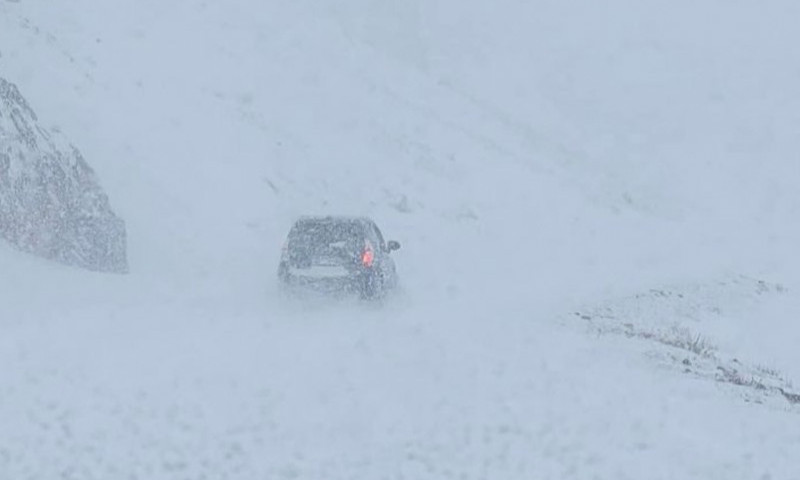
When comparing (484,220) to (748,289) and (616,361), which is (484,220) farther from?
(616,361)

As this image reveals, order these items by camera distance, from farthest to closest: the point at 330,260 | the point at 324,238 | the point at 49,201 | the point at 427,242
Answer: the point at 427,242 → the point at 49,201 → the point at 324,238 → the point at 330,260

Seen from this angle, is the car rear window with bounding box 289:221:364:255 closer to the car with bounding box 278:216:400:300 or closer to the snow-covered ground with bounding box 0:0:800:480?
the car with bounding box 278:216:400:300

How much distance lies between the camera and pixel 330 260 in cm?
1711

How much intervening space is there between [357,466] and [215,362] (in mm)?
4063

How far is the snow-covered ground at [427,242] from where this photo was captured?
10141mm

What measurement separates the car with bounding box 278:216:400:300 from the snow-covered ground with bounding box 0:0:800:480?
38 centimetres

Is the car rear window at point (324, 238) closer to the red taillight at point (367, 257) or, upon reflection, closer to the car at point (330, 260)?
the car at point (330, 260)

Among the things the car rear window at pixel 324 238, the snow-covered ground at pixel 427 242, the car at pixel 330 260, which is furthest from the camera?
the car rear window at pixel 324 238

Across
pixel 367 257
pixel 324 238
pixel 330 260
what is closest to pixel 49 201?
pixel 324 238

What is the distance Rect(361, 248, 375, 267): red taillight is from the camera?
17.3 meters

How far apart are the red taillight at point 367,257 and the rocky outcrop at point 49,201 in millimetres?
4396

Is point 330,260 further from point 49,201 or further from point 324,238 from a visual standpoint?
point 49,201

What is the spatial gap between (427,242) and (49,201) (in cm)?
1103

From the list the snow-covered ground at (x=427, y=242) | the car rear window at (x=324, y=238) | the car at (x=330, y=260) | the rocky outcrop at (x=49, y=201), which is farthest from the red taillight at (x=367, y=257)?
the rocky outcrop at (x=49, y=201)
